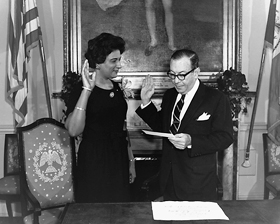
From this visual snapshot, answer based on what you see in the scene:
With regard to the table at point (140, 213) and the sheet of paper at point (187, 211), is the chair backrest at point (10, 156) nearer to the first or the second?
the table at point (140, 213)

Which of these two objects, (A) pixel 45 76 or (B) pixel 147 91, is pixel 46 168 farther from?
(A) pixel 45 76

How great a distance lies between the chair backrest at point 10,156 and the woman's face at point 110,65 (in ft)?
6.97

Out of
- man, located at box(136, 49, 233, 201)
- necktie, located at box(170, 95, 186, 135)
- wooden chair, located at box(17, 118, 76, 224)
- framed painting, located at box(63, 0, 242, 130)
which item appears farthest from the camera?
framed painting, located at box(63, 0, 242, 130)

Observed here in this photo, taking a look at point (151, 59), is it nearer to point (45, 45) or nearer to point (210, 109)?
point (45, 45)

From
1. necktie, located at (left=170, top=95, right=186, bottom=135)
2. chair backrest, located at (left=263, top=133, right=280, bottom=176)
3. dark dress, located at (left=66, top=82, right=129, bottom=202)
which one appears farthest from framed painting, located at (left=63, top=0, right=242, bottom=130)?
necktie, located at (left=170, top=95, right=186, bottom=135)

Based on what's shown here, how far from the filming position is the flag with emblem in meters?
4.56

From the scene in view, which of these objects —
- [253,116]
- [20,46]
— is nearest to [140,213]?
[20,46]

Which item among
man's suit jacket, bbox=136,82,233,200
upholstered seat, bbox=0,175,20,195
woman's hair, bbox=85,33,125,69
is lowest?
upholstered seat, bbox=0,175,20,195

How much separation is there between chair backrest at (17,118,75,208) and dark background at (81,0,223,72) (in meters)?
1.70

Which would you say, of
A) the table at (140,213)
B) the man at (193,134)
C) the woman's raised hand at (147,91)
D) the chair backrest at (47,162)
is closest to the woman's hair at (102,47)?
the woman's raised hand at (147,91)

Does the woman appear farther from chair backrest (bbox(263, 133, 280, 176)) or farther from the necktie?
chair backrest (bbox(263, 133, 280, 176))

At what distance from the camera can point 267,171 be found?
178 inches

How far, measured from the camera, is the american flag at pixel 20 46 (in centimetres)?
419

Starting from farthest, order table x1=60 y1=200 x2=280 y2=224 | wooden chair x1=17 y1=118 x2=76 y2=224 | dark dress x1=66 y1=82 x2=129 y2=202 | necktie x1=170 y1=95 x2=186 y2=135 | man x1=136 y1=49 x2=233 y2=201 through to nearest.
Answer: wooden chair x1=17 y1=118 x2=76 y2=224
dark dress x1=66 y1=82 x2=129 y2=202
necktie x1=170 y1=95 x2=186 y2=135
man x1=136 y1=49 x2=233 y2=201
table x1=60 y1=200 x2=280 y2=224
